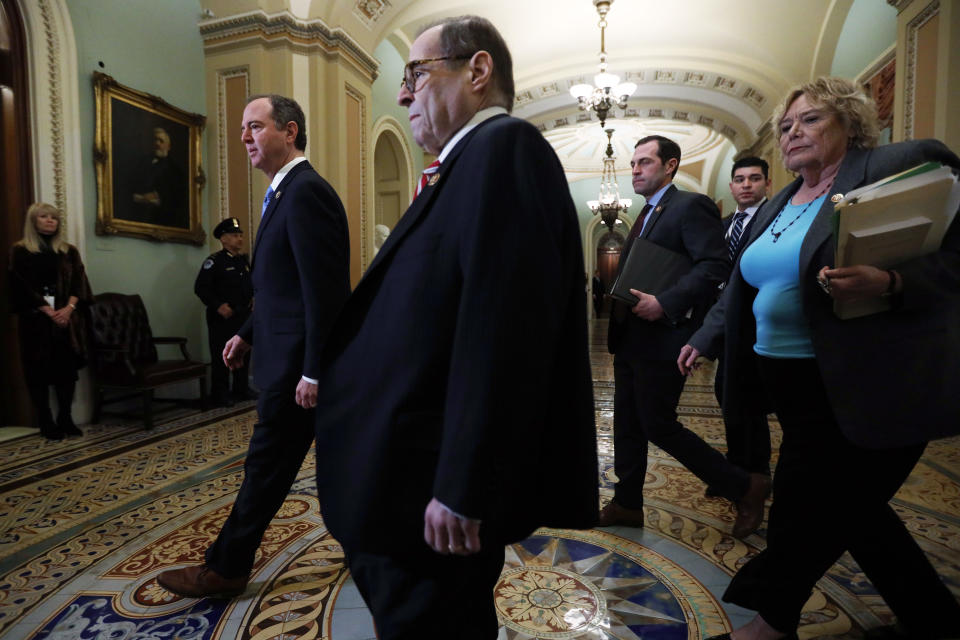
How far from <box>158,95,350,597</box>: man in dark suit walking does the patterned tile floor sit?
Result: 0.20 meters

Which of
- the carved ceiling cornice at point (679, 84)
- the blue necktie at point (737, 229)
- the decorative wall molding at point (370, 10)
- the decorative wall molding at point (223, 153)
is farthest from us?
the carved ceiling cornice at point (679, 84)

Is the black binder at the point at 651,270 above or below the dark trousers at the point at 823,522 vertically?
above

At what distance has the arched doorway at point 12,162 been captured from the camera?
389 cm

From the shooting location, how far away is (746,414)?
1.65 metres

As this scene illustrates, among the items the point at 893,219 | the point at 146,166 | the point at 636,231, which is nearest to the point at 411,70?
the point at 893,219

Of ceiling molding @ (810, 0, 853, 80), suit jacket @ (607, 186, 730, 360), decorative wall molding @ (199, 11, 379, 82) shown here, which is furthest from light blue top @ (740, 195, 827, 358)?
ceiling molding @ (810, 0, 853, 80)

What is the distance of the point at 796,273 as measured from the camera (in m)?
1.35

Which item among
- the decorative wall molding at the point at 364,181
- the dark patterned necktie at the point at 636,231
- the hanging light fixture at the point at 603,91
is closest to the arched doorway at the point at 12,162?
the decorative wall molding at the point at 364,181

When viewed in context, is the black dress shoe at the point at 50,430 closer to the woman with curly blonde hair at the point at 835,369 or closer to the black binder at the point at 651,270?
the black binder at the point at 651,270

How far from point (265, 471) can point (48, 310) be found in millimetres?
3196

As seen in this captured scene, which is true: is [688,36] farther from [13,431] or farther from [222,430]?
[13,431]

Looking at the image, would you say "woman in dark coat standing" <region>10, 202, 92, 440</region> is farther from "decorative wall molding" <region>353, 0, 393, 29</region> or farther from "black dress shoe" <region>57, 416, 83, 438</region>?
"decorative wall molding" <region>353, 0, 393, 29</region>

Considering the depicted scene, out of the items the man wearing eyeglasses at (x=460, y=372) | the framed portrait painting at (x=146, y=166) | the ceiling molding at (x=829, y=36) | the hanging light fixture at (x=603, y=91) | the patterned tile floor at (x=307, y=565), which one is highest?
the ceiling molding at (x=829, y=36)

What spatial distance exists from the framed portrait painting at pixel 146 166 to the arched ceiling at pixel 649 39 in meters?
1.34
